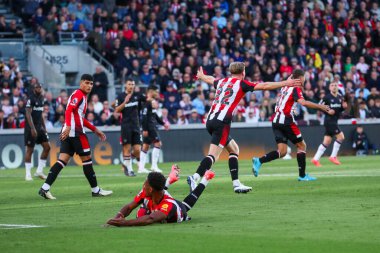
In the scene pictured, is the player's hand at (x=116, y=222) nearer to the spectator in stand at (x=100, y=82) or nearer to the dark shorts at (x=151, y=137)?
A: the dark shorts at (x=151, y=137)

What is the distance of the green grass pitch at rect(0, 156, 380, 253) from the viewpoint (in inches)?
404

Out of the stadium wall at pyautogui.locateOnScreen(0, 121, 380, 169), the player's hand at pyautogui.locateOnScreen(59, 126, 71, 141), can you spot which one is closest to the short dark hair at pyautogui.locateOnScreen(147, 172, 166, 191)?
the player's hand at pyautogui.locateOnScreen(59, 126, 71, 141)

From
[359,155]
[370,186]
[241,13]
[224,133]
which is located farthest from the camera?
[241,13]

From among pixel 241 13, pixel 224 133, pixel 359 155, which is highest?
pixel 241 13

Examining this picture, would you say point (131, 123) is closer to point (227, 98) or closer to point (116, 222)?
point (227, 98)

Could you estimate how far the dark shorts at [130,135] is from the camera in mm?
26281

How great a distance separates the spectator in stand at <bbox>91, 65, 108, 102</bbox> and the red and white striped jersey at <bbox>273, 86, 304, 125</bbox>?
1511 cm

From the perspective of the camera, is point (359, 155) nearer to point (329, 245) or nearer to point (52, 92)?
point (52, 92)

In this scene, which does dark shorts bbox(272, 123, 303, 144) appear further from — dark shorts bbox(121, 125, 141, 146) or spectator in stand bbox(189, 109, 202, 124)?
spectator in stand bbox(189, 109, 202, 124)

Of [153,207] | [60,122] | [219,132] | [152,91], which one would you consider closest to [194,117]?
[60,122]

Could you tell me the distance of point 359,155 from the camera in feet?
117

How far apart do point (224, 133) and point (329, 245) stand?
269 inches

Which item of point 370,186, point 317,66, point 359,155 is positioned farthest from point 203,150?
point 370,186

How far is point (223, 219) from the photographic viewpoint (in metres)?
12.9
